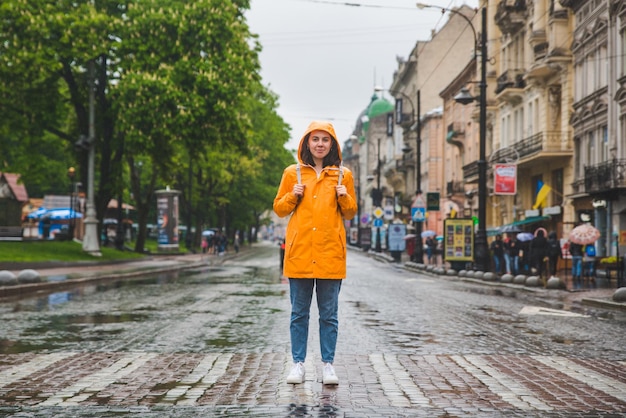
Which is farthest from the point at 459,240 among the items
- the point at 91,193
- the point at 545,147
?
the point at 91,193

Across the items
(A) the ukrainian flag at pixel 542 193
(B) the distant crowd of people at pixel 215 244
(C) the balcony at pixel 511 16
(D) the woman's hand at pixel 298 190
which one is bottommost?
(B) the distant crowd of people at pixel 215 244

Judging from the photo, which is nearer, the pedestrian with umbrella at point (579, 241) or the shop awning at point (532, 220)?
the pedestrian with umbrella at point (579, 241)

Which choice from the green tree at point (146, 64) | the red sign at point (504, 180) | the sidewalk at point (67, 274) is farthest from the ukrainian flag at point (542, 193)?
the sidewalk at point (67, 274)

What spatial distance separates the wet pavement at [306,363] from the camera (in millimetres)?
6113

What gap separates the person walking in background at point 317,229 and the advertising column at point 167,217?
48354 millimetres

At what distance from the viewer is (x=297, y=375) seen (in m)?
6.88

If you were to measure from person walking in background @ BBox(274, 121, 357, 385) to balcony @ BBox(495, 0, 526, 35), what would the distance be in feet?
132

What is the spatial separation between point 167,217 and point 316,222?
4921 centimetres

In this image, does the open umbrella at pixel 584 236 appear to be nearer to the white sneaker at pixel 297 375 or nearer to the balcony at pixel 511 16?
the balcony at pixel 511 16

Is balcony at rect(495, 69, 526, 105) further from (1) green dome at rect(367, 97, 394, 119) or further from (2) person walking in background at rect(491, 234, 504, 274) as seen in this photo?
(1) green dome at rect(367, 97, 394, 119)

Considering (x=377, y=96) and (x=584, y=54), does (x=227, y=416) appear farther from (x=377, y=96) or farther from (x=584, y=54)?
(x=377, y=96)

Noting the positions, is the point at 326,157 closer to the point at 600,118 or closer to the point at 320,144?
the point at 320,144

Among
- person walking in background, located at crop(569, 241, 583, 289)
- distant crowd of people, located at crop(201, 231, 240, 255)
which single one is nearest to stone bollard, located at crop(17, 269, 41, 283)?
person walking in background, located at crop(569, 241, 583, 289)

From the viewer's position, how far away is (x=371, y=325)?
12250 mm
